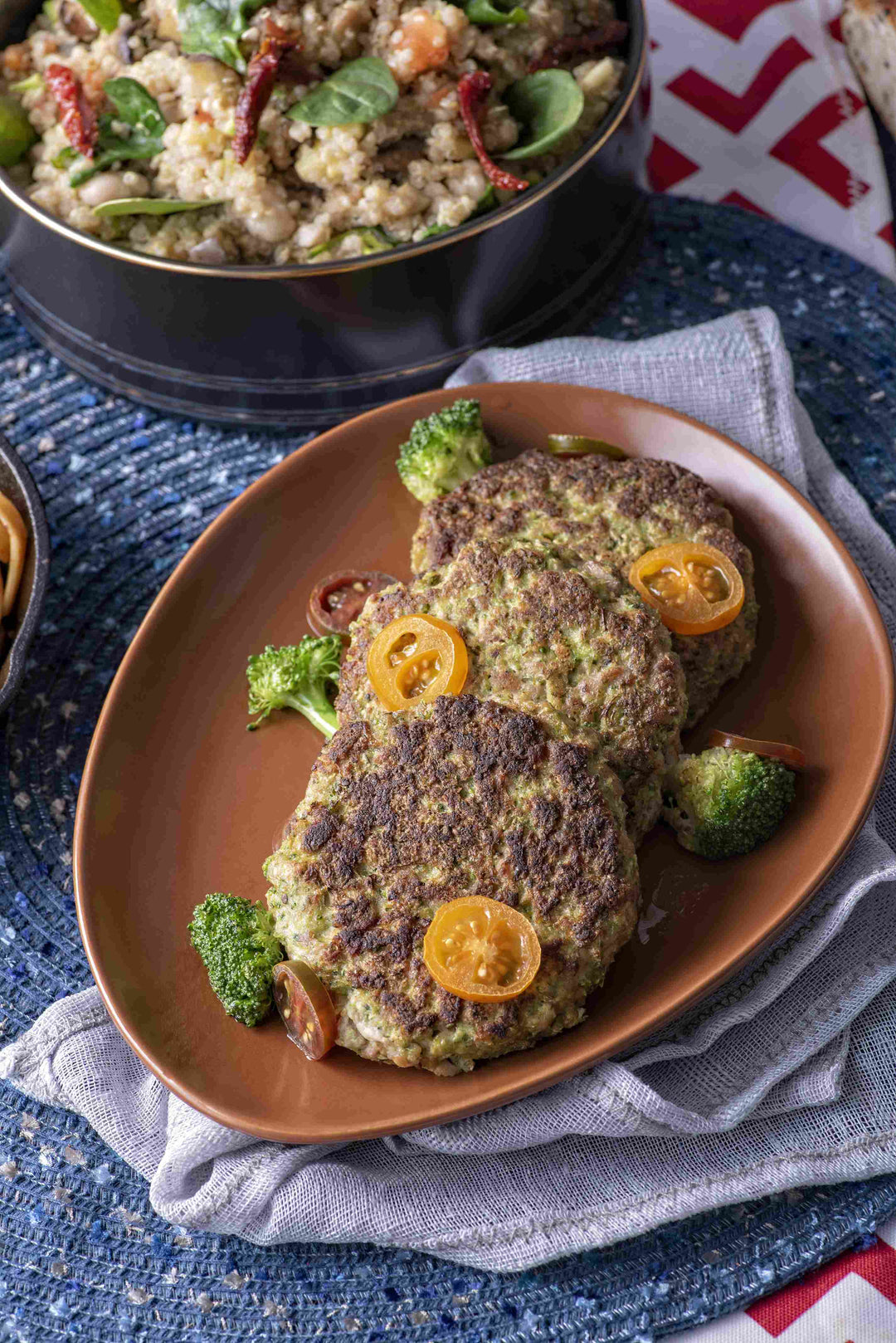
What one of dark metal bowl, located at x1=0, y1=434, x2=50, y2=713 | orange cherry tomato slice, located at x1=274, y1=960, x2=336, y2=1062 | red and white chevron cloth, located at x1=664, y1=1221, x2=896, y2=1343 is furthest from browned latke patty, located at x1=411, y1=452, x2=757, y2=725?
red and white chevron cloth, located at x1=664, y1=1221, x2=896, y2=1343

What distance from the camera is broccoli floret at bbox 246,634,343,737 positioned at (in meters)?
4.12

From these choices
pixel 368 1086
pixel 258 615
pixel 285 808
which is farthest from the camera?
pixel 258 615

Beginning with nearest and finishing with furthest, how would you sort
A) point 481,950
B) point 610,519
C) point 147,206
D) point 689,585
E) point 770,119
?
point 481,950, point 689,585, point 610,519, point 147,206, point 770,119

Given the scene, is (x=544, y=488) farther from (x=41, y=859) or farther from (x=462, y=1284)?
(x=462, y=1284)

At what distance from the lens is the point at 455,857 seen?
3518 mm

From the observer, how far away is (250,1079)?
3.55 m

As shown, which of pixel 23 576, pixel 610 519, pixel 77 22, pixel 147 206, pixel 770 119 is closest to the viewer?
pixel 610 519

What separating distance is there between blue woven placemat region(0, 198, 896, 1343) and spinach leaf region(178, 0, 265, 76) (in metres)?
1.29

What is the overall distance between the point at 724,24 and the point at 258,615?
11.7 feet

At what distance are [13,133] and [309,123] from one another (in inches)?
47.4

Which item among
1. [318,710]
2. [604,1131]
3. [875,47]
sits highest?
[875,47]

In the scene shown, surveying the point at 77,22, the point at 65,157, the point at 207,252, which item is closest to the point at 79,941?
the point at 207,252

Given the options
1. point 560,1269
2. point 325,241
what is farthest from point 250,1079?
point 325,241

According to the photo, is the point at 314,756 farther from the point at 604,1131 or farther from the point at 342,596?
the point at 604,1131
